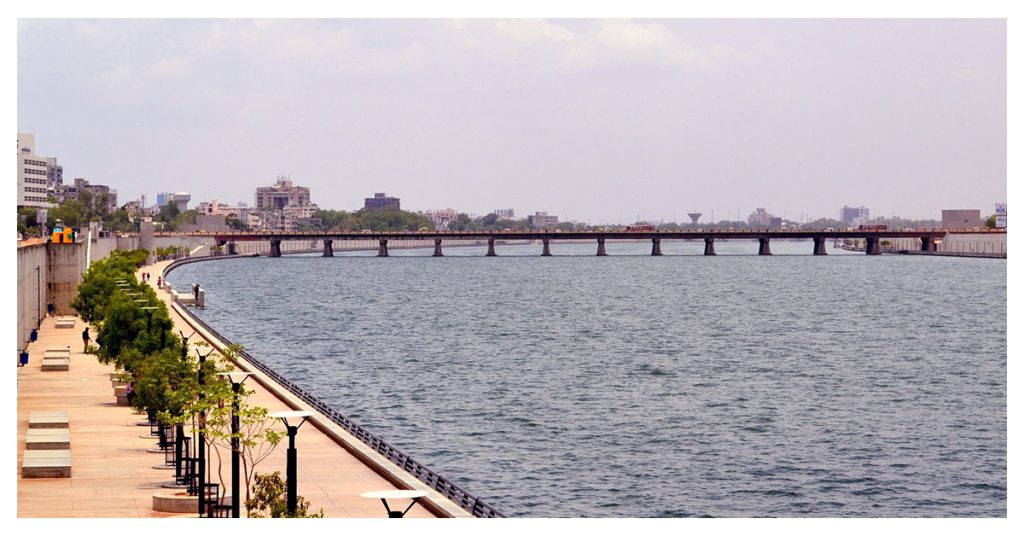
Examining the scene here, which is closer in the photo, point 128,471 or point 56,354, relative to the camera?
point 128,471

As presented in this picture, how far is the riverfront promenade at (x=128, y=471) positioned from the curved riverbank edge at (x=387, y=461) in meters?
0.14

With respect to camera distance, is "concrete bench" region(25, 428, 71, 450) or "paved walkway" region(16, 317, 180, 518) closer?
"paved walkway" region(16, 317, 180, 518)

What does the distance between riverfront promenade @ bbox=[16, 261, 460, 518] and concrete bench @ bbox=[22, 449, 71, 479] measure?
10.4 inches

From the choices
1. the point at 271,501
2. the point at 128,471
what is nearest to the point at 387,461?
the point at 128,471

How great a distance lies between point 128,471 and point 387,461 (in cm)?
763

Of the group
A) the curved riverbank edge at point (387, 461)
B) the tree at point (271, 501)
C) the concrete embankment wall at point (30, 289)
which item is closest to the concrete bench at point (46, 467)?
the curved riverbank edge at point (387, 461)

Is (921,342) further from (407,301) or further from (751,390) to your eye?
(407,301)

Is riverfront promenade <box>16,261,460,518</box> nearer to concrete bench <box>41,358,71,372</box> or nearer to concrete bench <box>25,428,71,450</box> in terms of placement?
concrete bench <box>25,428,71,450</box>

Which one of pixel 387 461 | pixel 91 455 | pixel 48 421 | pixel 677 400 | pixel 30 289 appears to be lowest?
pixel 677 400

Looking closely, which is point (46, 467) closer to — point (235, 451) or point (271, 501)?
point (235, 451)

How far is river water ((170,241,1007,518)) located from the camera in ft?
157

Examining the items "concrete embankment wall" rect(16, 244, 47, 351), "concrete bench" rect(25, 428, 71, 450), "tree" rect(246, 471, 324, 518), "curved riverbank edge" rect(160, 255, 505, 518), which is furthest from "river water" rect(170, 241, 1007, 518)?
"concrete embankment wall" rect(16, 244, 47, 351)

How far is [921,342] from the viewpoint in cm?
10688

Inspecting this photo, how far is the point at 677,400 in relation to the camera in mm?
70875
